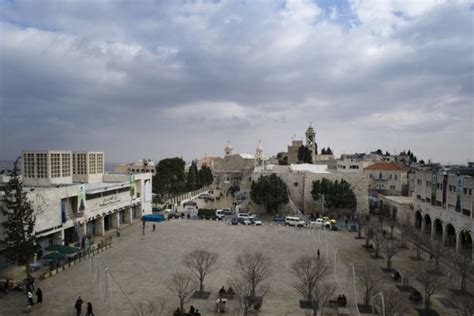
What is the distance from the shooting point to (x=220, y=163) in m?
122

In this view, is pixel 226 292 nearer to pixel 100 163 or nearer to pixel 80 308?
pixel 80 308

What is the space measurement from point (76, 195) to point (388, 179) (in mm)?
56083

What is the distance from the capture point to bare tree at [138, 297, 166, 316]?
55.4 ft

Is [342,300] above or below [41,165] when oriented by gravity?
below

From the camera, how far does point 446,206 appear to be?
3469cm

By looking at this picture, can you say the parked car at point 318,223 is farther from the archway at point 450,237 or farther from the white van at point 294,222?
the archway at point 450,237

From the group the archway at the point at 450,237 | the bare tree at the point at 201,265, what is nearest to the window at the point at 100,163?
the bare tree at the point at 201,265

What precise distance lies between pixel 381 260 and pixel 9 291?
25.5m

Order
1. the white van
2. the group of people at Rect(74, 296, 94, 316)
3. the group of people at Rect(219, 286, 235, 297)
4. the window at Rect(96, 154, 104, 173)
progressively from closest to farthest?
1. the group of people at Rect(74, 296, 94, 316)
2. the group of people at Rect(219, 286, 235, 297)
3. the white van
4. the window at Rect(96, 154, 104, 173)

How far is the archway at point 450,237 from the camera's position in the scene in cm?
3328

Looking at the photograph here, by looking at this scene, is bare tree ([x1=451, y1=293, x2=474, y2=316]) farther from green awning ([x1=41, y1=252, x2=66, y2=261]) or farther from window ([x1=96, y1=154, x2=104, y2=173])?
window ([x1=96, y1=154, x2=104, y2=173])

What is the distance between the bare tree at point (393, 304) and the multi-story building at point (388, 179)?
48.7 m

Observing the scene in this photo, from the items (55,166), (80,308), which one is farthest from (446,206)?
(55,166)

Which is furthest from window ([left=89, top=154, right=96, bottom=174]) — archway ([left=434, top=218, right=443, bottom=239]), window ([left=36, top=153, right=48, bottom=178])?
archway ([left=434, top=218, right=443, bottom=239])
